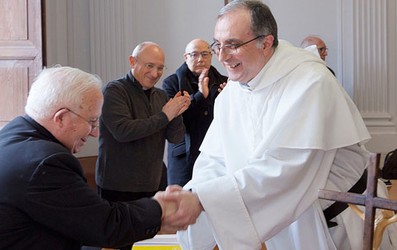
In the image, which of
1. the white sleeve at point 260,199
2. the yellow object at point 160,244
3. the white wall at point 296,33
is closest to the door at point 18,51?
the white wall at point 296,33

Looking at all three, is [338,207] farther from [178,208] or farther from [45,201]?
[45,201]

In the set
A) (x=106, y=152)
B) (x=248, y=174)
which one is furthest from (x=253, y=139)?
(x=106, y=152)

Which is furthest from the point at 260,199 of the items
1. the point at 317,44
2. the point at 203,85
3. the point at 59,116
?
the point at 317,44

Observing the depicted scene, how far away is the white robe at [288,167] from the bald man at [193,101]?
1.72 m

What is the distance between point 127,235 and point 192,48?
2579 mm

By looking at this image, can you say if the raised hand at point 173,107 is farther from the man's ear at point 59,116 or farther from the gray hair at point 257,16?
the man's ear at point 59,116

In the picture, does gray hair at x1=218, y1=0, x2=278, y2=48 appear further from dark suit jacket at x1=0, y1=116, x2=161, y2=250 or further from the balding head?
the balding head

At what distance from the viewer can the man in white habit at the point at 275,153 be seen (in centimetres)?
226

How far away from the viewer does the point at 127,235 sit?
196cm

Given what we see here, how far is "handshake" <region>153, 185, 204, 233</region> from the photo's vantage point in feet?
7.27

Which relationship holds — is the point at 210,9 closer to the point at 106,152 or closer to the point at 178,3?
the point at 178,3

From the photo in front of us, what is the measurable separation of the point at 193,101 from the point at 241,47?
1793mm

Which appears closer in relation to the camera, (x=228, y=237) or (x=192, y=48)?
(x=228, y=237)

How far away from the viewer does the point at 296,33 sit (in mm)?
6016
